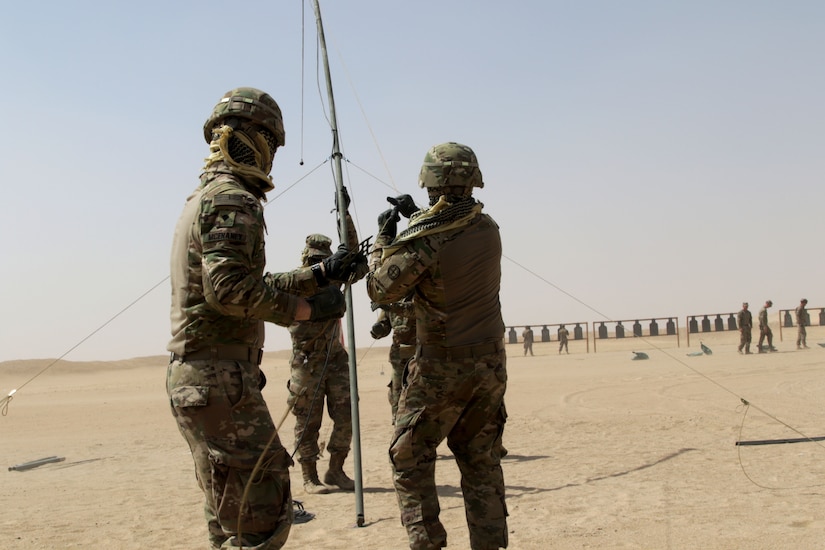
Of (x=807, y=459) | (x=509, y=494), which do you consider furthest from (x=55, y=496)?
(x=807, y=459)

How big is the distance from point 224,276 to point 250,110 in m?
1.02

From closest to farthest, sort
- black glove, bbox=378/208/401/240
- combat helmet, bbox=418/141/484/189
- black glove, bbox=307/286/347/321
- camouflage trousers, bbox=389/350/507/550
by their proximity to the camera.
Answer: black glove, bbox=307/286/347/321 → camouflage trousers, bbox=389/350/507/550 → combat helmet, bbox=418/141/484/189 → black glove, bbox=378/208/401/240

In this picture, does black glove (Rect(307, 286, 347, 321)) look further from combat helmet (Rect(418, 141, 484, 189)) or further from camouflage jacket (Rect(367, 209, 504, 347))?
combat helmet (Rect(418, 141, 484, 189))

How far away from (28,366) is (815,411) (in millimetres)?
49147

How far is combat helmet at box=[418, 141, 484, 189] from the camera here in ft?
17.5

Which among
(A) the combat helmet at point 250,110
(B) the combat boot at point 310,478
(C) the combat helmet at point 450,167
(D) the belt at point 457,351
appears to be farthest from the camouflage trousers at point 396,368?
(A) the combat helmet at point 250,110

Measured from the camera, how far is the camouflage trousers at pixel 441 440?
16.8 feet

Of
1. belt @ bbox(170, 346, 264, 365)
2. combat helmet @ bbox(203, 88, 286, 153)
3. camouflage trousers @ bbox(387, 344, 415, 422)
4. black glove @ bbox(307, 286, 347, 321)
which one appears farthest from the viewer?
camouflage trousers @ bbox(387, 344, 415, 422)

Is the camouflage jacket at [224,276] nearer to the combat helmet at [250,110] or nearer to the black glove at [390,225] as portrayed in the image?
the combat helmet at [250,110]

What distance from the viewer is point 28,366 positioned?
1980 inches

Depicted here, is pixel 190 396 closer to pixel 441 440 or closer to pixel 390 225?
pixel 441 440

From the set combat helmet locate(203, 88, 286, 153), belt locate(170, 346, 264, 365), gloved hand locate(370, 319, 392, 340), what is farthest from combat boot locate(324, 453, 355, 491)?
combat helmet locate(203, 88, 286, 153)

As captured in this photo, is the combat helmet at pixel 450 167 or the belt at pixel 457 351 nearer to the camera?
Result: the belt at pixel 457 351

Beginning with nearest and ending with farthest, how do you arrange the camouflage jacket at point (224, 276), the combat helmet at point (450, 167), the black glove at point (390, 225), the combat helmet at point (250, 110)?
the camouflage jacket at point (224, 276) < the combat helmet at point (250, 110) < the combat helmet at point (450, 167) < the black glove at point (390, 225)
